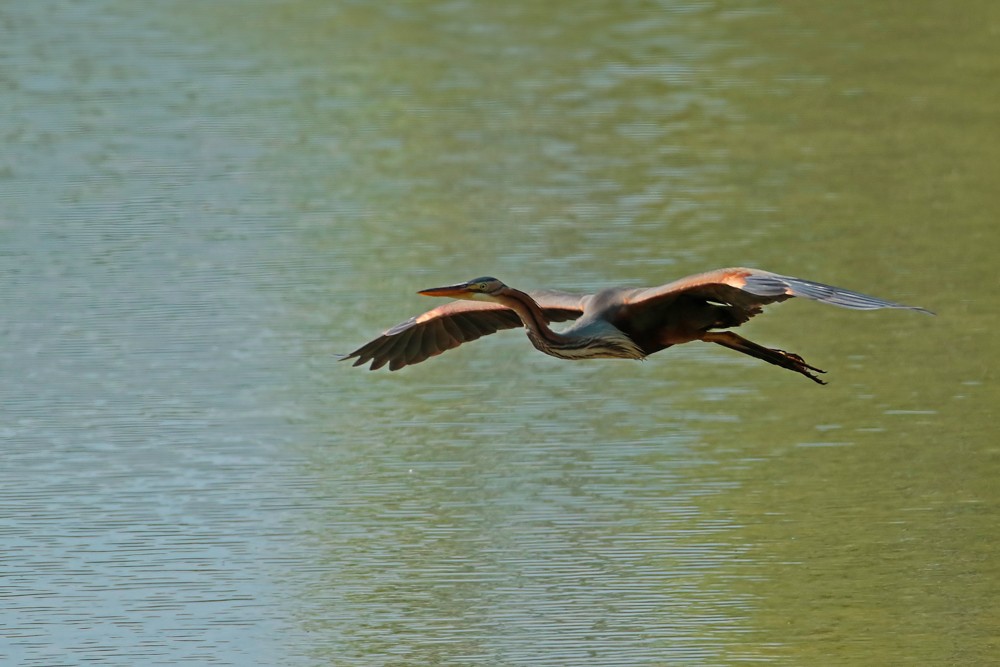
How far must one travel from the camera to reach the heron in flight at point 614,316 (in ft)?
20.8

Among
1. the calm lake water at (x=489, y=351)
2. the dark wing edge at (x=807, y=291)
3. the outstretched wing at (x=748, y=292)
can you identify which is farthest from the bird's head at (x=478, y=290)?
the calm lake water at (x=489, y=351)

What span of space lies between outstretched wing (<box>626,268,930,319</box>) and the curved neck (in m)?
0.37

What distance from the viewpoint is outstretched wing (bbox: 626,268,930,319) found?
5.88 meters

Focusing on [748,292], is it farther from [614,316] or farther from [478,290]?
[478,290]

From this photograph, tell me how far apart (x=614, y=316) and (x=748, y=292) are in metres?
0.83

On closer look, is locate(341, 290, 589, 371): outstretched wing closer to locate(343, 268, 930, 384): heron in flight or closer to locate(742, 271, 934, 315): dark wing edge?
locate(343, 268, 930, 384): heron in flight

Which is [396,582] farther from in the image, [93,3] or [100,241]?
[93,3]

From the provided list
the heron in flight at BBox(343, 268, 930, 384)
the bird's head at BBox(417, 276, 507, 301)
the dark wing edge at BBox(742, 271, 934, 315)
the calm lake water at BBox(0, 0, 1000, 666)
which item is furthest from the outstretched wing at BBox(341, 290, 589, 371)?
the dark wing edge at BBox(742, 271, 934, 315)

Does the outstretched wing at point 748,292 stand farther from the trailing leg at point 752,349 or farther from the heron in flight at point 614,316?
the trailing leg at point 752,349

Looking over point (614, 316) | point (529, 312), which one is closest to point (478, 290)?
point (529, 312)

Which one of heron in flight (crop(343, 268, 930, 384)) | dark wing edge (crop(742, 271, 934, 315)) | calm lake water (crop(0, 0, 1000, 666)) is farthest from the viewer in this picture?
calm lake water (crop(0, 0, 1000, 666))

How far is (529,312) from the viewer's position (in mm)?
6660

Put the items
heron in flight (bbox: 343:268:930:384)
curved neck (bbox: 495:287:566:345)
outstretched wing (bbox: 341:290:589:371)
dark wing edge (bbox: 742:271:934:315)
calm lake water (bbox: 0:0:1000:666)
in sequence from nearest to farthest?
dark wing edge (bbox: 742:271:934:315) < heron in flight (bbox: 343:268:930:384) < curved neck (bbox: 495:287:566:345) < calm lake water (bbox: 0:0:1000:666) < outstretched wing (bbox: 341:290:589:371)

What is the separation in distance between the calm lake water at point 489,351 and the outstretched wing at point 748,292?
110cm
